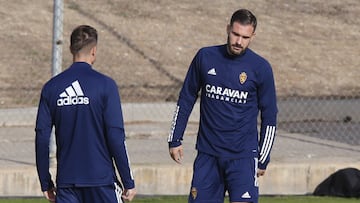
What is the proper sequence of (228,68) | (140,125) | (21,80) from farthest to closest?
(21,80) < (140,125) < (228,68)

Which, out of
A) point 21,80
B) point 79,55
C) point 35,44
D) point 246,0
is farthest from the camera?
point 246,0

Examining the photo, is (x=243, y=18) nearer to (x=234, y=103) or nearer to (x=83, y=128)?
(x=234, y=103)

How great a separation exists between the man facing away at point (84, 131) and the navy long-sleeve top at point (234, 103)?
53.7 inches

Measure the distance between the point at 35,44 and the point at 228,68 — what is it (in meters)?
12.3

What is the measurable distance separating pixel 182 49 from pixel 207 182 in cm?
1250

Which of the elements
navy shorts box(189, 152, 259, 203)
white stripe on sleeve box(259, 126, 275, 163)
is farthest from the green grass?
white stripe on sleeve box(259, 126, 275, 163)

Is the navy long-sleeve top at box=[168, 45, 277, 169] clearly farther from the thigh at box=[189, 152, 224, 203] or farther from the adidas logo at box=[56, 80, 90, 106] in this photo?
the adidas logo at box=[56, 80, 90, 106]

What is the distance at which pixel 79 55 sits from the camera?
6.82 meters

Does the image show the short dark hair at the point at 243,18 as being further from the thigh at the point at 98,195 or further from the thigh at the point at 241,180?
the thigh at the point at 98,195

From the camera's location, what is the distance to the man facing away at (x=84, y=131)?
6.80 m

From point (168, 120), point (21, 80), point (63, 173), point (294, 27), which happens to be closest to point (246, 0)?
point (294, 27)

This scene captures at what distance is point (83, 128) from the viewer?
22.4 ft

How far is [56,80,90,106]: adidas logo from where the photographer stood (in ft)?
22.2

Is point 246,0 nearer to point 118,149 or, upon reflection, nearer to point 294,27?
point 294,27
